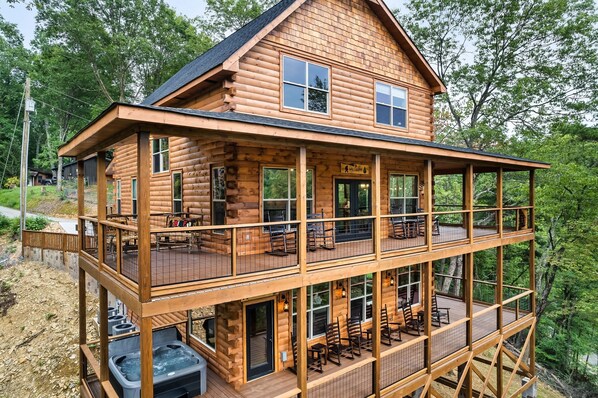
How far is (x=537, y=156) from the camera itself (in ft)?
60.1

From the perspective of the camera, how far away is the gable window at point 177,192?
1074cm

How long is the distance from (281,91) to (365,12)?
16.9 feet

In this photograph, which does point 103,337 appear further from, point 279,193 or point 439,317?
point 439,317

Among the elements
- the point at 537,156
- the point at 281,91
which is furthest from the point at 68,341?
the point at 537,156

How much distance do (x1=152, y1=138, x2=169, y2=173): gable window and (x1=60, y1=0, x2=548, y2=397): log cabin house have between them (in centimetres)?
9

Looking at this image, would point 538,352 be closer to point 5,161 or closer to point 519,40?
point 519,40

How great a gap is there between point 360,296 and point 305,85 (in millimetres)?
6980

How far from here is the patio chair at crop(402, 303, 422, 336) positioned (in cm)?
1134

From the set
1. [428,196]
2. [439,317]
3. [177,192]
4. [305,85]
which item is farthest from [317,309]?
[305,85]

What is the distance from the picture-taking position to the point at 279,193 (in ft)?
29.4

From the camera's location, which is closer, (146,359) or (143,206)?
(143,206)

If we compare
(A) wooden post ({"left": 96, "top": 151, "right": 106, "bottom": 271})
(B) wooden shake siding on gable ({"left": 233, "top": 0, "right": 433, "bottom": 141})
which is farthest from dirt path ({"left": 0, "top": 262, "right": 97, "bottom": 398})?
(B) wooden shake siding on gable ({"left": 233, "top": 0, "right": 433, "bottom": 141})

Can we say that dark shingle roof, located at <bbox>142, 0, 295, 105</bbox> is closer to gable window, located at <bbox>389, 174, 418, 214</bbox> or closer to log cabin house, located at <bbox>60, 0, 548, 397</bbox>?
log cabin house, located at <bbox>60, 0, 548, 397</bbox>

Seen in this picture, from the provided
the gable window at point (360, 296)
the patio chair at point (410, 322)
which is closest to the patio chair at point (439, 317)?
the patio chair at point (410, 322)
